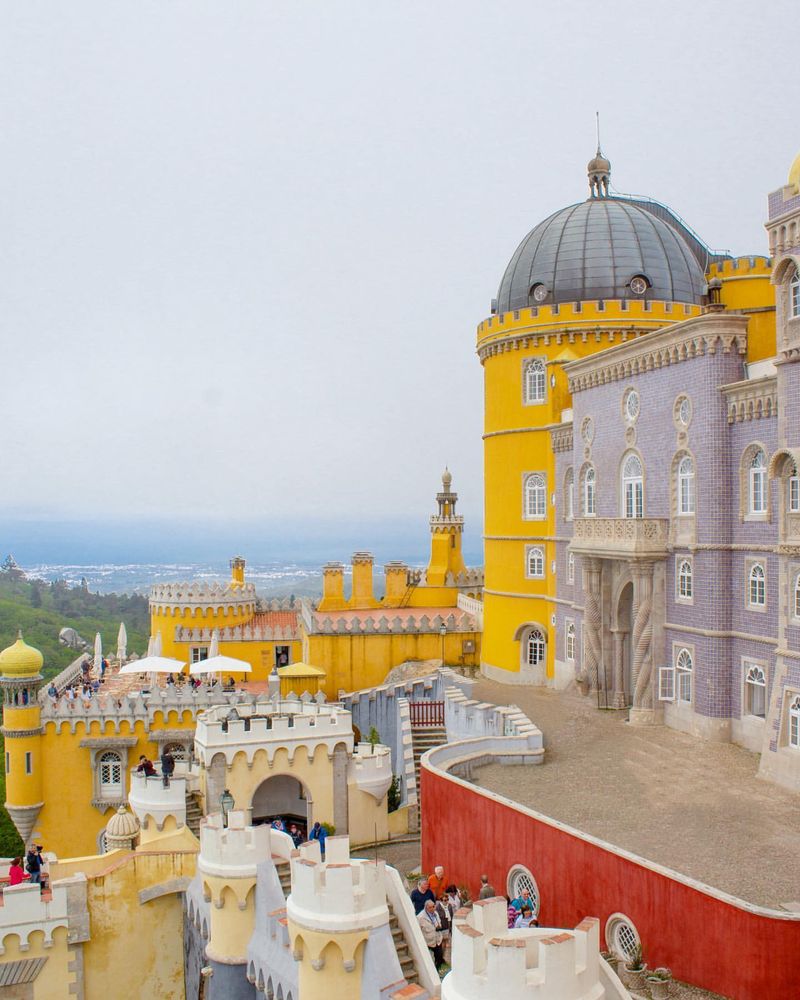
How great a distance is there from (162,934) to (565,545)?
1626 cm

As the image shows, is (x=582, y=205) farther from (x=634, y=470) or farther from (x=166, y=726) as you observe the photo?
(x=166, y=726)

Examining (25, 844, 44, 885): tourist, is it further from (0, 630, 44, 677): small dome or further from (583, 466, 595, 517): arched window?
(583, 466, 595, 517): arched window

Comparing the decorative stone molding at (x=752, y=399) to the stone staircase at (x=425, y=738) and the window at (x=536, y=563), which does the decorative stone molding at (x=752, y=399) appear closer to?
the window at (x=536, y=563)

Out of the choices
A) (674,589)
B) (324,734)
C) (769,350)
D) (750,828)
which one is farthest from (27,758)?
(769,350)

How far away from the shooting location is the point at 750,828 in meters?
16.8

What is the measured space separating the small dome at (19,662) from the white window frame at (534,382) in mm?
17066

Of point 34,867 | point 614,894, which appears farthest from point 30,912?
point 614,894

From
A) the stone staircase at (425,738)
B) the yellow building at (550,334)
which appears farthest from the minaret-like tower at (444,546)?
the stone staircase at (425,738)

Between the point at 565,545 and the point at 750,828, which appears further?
the point at 565,545

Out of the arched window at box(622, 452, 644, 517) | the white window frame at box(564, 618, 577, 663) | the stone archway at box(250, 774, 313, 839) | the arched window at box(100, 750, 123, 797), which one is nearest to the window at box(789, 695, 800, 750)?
the arched window at box(622, 452, 644, 517)

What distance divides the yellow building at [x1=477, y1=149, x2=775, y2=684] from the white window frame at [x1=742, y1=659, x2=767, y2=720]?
873 cm

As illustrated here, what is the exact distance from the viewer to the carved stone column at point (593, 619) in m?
27.7

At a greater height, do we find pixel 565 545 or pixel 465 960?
pixel 565 545

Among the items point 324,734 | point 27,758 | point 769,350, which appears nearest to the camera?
point 769,350
